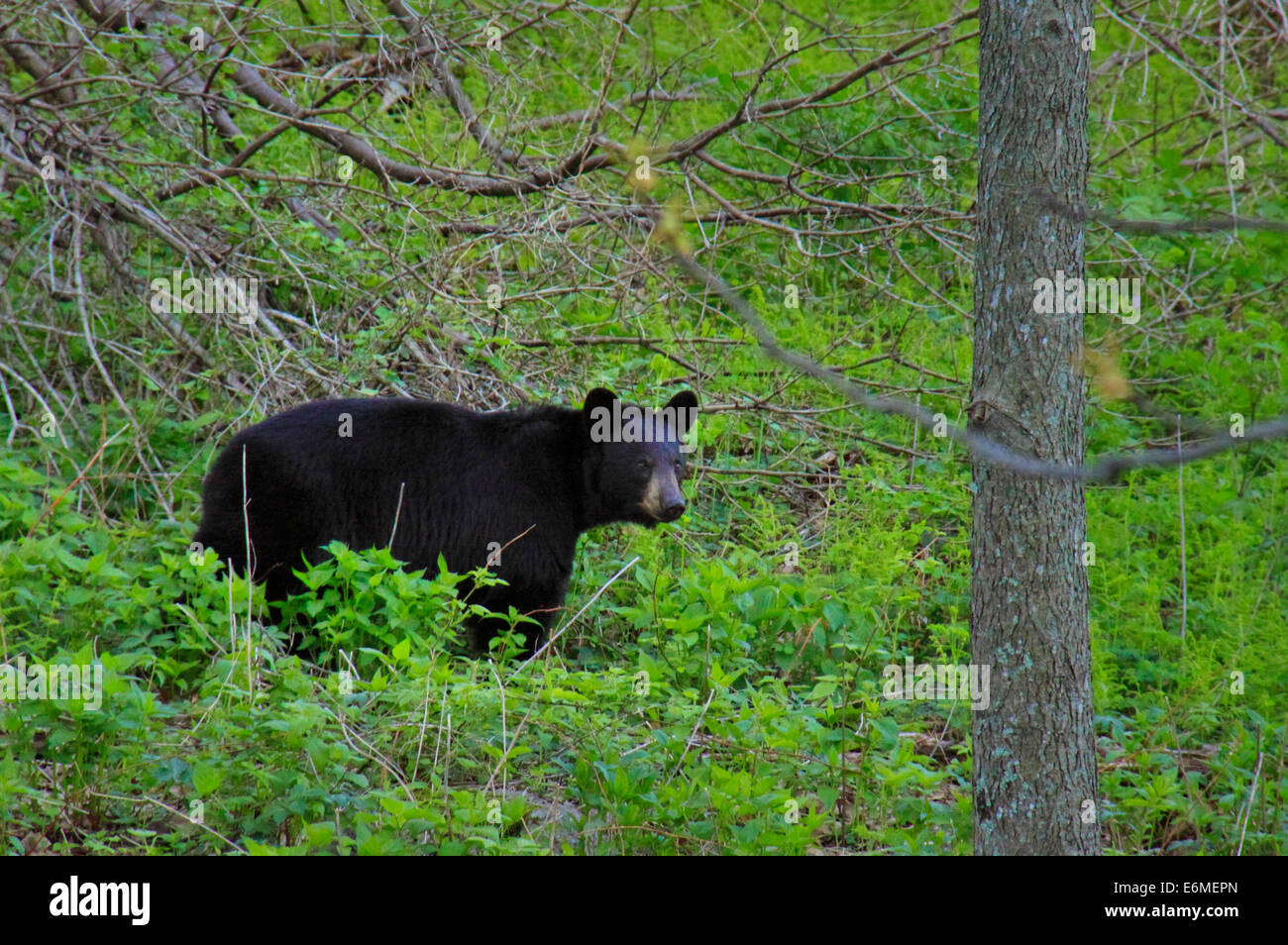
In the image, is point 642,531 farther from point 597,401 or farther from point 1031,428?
point 1031,428

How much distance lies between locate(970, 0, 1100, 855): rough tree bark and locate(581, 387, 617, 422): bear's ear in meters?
2.72

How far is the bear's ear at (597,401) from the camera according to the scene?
5.92 metres

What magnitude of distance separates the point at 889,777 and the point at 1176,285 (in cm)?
542

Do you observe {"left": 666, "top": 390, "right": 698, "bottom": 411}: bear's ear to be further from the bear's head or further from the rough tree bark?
the rough tree bark

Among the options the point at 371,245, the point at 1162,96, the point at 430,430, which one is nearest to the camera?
the point at 430,430

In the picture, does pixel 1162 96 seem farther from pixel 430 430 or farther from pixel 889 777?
pixel 889 777

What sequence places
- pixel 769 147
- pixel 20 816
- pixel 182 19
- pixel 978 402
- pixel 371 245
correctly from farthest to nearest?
1. pixel 769 147
2. pixel 182 19
3. pixel 371 245
4. pixel 20 816
5. pixel 978 402

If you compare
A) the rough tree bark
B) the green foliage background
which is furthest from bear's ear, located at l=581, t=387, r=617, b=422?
the rough tree bark

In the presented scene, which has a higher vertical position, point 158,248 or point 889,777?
point 158,248

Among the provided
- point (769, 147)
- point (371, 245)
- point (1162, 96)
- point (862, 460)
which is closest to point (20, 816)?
point (371, 245)

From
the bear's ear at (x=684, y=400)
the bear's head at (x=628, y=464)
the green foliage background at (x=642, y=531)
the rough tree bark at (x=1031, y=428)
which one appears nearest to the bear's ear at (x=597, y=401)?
the bear's head at (x=628, y=464)

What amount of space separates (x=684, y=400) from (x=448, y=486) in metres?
1.28

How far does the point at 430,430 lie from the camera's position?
5.93m

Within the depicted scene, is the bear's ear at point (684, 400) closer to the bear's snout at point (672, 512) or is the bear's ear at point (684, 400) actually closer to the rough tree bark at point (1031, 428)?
the bear's snout at point (672, 512)
